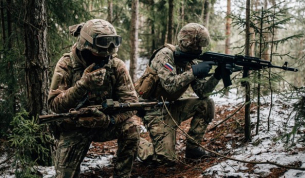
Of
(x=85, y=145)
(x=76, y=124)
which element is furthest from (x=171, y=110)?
(x=76, y=124)

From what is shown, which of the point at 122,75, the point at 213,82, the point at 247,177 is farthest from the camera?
the point at 213,82

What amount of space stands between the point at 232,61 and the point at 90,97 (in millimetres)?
2298

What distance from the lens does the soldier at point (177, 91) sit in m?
4.43

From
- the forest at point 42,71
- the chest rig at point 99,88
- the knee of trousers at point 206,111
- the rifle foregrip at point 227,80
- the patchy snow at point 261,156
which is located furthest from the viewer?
the knee of trousers at point 206,111

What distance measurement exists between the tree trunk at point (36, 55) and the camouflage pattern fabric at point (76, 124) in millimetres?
621

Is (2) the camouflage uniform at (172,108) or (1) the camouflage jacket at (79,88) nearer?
(1) the camouflage jacket at (79,88)

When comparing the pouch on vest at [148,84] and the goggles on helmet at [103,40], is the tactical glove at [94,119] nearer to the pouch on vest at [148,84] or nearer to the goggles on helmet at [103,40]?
the goggles on helmet at [103,40]

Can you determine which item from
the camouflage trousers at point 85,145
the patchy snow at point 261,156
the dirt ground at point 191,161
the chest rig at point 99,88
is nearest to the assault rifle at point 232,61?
the patchy snow at point 261,156

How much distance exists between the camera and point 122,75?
Answer: 3.77 m

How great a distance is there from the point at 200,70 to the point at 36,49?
2.58 metres

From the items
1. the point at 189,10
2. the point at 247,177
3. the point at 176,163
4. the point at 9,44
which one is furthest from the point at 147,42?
the point at 247,177

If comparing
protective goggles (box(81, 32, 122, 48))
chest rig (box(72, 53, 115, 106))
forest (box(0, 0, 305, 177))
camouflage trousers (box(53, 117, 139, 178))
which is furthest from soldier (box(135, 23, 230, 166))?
protective goggles (box(81, 32, 122, 48))

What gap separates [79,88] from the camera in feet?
10.6

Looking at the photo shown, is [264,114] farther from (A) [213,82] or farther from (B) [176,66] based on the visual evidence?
(B) [176,66]
